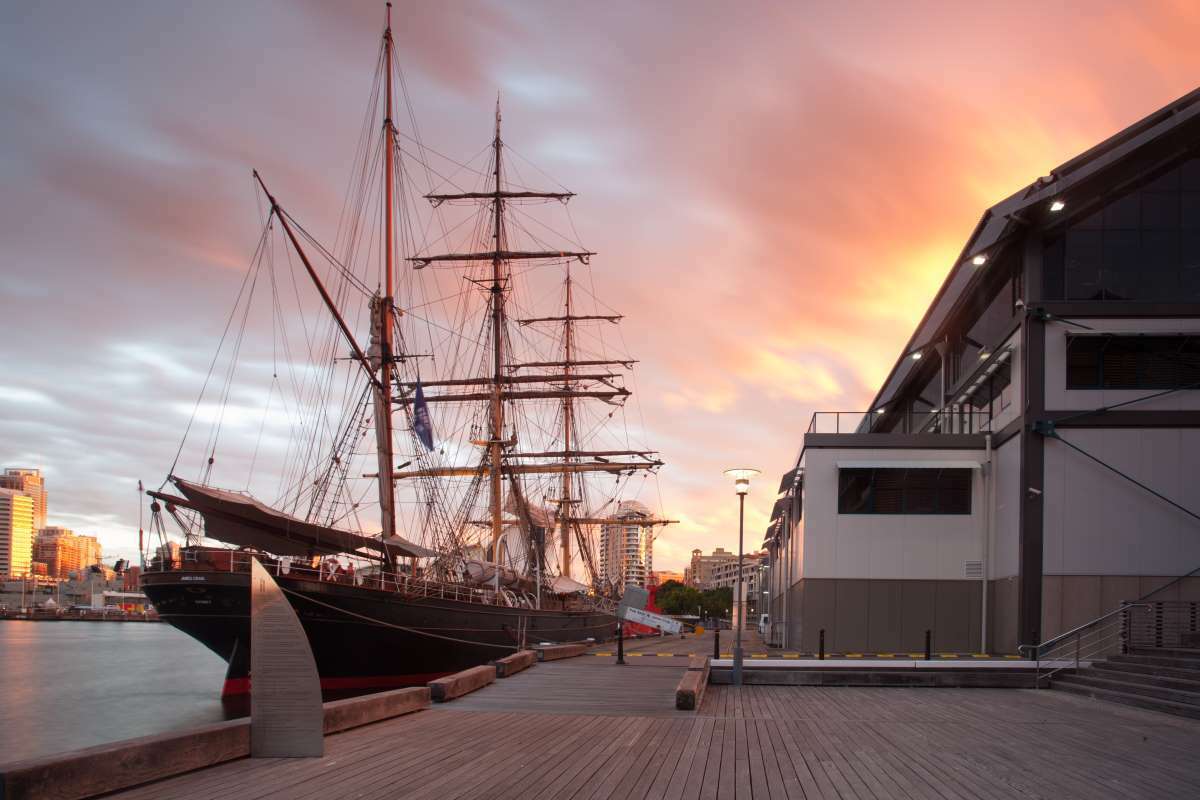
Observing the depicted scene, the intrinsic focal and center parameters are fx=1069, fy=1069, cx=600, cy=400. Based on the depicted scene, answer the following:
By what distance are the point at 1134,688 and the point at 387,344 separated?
2643 cm

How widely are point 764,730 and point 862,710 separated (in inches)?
113

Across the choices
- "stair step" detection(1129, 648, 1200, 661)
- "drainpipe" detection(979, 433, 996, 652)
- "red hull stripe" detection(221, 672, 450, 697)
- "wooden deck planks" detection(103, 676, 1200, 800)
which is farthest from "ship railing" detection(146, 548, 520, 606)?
"stair step" detection(1129, 648, 1200, 661)

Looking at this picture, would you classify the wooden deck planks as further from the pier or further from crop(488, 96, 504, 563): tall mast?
crop(488, 96, 504, 563): tall mast

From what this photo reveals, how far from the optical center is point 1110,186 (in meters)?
23.9

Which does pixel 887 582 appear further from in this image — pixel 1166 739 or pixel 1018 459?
pixel 1166 739

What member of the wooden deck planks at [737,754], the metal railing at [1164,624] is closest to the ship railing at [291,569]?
the wooden deck planks at [737,754]

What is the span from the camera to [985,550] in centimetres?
2694

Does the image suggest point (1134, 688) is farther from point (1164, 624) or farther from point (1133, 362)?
point (1133, 362)

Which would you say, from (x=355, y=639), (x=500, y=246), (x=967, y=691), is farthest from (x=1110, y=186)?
(x=500, y=246)

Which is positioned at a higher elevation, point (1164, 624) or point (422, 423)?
point (422, 423)

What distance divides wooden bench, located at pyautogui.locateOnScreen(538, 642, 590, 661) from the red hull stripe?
780cm

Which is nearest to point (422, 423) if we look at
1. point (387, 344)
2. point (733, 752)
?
point (387, 344)

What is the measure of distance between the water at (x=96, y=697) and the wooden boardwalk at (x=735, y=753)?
64.7ft

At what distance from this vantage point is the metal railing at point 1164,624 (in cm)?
1995
